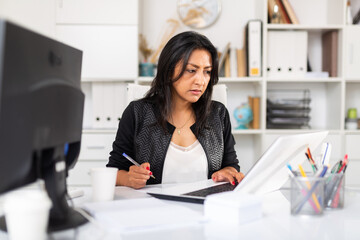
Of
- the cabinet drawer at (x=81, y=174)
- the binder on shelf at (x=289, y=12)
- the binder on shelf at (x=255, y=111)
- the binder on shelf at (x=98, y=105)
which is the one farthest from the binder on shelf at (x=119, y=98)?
the binder on shelf at (x=289, y=12)

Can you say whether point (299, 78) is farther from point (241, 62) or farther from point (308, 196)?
point (308, 196)

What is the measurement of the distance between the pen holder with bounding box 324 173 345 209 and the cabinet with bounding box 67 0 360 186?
73.6 inches

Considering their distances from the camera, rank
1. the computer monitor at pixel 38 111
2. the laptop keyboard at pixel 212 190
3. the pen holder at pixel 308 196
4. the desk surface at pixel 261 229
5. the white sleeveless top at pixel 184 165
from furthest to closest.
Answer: the white sleeveless top at pixel 184 165 < the laptop keyboard at pixel 212 190 < the pen holder at pixel 308 196 < the desk surface at pixel 261 229 < the computer monitor at pixel 38 111

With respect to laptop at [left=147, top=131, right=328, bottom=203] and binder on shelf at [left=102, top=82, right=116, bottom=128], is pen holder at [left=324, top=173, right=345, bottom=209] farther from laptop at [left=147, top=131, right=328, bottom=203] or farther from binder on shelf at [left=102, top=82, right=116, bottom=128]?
binder on shelf at [left=102, top=82, right=116, bottom=128]

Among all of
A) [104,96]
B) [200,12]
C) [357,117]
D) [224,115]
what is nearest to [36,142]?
[224,115]

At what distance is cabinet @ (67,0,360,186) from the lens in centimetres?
298

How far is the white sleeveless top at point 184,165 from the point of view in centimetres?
178

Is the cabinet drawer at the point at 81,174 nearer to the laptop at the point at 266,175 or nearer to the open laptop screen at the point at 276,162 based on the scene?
the laptop at the point at 266,175

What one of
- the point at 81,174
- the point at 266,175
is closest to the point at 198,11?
the point at 81,174

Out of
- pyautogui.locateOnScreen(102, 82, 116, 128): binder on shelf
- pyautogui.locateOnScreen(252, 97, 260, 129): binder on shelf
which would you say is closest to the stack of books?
pyautogui.locateOnScreen(252, 97, 260, 129): binder on shelf

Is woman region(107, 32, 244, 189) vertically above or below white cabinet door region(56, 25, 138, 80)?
below

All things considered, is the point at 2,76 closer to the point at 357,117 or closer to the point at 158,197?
the point at 158,197

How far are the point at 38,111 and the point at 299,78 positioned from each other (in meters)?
2.49

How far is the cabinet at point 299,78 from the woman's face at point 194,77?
46.2 inches
